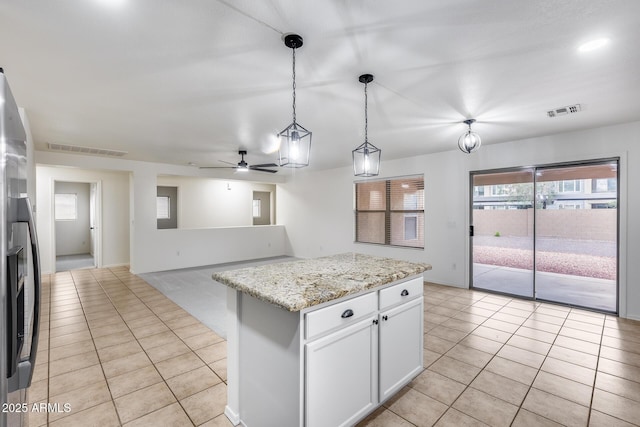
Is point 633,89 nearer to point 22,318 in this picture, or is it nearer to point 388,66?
point 388,66

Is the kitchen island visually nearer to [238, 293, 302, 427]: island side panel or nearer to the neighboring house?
[238, 293, 302, 427]: island side panel

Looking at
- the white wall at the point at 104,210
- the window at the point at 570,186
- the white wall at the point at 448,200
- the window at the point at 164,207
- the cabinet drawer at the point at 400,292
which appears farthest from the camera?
the window at the point at 164,207

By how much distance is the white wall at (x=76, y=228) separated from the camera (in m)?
8.24

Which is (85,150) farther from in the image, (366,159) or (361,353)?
(361,353)

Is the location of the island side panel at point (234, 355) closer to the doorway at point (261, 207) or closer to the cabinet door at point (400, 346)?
the cabinet door at point (400, 346)

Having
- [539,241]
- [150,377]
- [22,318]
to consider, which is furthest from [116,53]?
[539,241]

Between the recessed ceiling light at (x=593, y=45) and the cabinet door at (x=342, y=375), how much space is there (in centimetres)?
225

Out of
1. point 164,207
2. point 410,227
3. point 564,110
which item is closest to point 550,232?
point 564,110

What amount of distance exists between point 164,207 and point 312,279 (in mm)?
8105

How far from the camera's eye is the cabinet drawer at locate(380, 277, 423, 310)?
2.01 metres

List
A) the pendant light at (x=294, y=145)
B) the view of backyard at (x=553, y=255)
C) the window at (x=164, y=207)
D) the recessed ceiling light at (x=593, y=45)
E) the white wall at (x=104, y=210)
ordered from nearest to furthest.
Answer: the recessed ceiling light at (x=593, y=45)
the pendant light at (x=294, y=145)
the view of backyard at (x=553, y=255)
the white wall at (x=104, y=210)
the window at (x=164, y=207)

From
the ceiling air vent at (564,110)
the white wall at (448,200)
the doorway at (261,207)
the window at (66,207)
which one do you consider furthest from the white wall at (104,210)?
the ceiling air vent at (564,110)

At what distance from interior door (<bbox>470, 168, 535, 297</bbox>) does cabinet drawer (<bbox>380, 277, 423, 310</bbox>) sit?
10.2 ft

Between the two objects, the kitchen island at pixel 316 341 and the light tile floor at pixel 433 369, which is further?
the light tile floor at pixel 433 369
